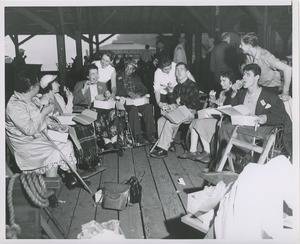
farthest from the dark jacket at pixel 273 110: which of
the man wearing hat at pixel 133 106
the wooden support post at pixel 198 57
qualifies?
the wooden support post at pixel 198 57

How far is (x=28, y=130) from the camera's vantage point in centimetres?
327

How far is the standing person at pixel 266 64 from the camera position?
382cm

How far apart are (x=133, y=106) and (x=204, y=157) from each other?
1.40m

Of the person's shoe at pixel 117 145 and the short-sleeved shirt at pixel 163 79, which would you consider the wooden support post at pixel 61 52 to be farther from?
the person's shoe at pixel 117 145

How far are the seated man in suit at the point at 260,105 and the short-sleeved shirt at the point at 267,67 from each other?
306 millimetres

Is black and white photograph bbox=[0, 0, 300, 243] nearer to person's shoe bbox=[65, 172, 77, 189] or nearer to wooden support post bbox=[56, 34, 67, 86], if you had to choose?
person's shoe bbox=[65, 172, 77, 189]

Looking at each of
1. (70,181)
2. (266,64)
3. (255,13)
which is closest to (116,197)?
(70,181)

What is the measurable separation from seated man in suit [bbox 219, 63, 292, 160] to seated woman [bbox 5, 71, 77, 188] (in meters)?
2.00

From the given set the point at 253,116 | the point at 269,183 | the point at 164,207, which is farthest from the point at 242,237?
the point at 253,116

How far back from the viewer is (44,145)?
135 inches

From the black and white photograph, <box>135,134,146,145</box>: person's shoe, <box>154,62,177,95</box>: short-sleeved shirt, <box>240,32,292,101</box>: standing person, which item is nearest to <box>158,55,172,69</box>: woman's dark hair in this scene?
the black and white photograph

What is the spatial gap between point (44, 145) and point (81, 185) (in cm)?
75

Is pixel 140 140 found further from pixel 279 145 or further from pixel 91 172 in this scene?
pixel 279 145

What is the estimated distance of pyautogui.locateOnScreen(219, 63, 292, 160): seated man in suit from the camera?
3.68 m
